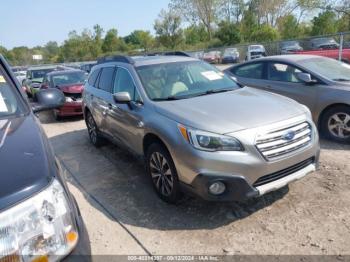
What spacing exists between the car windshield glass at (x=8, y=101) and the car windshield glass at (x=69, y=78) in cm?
782

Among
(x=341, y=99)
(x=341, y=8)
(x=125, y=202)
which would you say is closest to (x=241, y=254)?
(x=125, y=202)

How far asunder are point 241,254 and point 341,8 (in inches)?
1551

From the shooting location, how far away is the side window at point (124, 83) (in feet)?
14.7

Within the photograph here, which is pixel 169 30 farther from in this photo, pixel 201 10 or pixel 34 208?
pixel 34 208

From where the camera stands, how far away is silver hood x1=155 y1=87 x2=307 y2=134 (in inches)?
131

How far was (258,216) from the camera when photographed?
3486 millimetres

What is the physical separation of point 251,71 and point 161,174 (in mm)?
4037

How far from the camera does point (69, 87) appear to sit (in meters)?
9.81

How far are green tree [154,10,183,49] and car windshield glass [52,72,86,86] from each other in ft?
133

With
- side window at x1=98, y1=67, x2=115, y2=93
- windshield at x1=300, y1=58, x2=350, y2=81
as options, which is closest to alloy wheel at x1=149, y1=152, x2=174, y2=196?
side window at x1=98, y1=67, x2=115, y2=93

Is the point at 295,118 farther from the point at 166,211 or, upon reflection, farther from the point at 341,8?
the point at 341,8

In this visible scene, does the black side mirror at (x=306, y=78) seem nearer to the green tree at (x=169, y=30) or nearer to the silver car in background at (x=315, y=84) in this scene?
the silver car in background at (x=315, y=84)

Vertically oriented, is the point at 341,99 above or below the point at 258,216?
above

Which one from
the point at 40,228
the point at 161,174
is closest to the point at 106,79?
the point at 161,174
